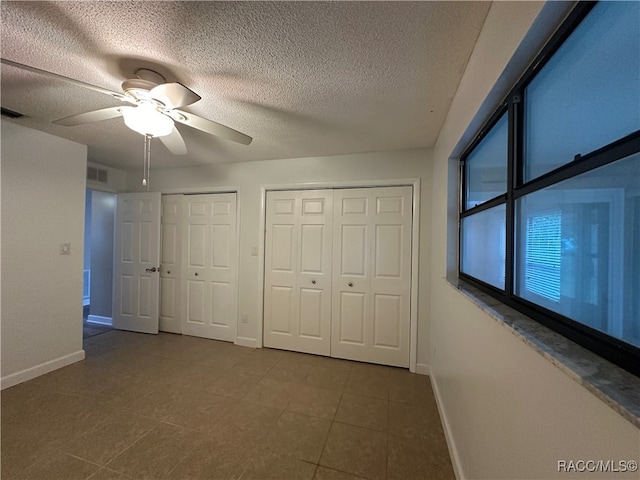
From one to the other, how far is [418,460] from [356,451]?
1.20 ft

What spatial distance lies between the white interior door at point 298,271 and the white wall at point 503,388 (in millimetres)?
1349

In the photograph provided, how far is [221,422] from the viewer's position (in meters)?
1.75

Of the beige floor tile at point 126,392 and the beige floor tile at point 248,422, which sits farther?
the beige floor tile at point 126,392

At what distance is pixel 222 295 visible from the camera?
3.24m

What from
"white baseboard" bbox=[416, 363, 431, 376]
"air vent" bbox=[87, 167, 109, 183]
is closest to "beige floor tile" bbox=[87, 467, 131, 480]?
"white baseboard" bbox=[416, 363, 431, 376]

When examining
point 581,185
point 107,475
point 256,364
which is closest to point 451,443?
point 581,185

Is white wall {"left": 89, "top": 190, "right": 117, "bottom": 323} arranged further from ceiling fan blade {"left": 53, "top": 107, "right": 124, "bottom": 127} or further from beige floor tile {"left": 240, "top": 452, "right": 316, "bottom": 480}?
beige floor tile {"left": 240, "top": 452, "right": 316, "bottom": 480}

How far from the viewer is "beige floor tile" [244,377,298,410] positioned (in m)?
1.98

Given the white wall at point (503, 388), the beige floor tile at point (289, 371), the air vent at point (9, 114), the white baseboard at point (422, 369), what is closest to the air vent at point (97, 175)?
the air vent at point (9, 114)

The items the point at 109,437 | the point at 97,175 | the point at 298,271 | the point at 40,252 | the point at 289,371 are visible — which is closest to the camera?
the point at 109,437

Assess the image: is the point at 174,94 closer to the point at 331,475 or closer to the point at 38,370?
the point at 331,475

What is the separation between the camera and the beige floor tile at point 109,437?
1.47 m

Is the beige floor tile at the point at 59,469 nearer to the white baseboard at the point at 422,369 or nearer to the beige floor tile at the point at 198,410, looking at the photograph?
the beige floor tile at the point at 198,410

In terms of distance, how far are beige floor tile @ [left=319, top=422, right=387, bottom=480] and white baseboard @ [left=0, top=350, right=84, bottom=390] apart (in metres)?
2.73
